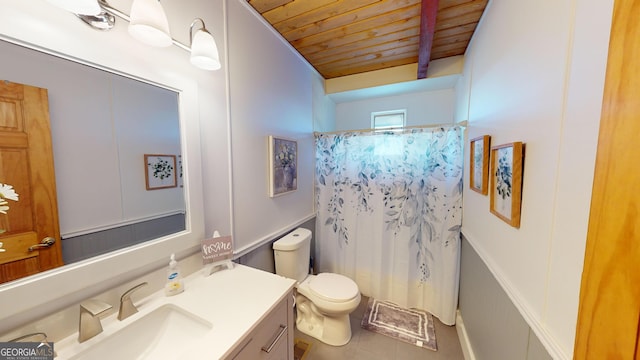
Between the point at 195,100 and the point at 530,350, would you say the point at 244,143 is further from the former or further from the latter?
the point at 530,350

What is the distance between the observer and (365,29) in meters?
1.56

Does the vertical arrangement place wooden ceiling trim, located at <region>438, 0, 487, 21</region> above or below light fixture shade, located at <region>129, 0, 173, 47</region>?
above

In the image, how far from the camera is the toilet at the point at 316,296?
5.05 ft

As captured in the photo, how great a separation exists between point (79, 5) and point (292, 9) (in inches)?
43.6

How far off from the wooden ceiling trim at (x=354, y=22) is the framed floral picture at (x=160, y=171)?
4.34 feet

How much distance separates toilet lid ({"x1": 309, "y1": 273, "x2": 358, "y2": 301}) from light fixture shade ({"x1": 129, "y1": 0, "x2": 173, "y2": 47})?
1683 millimetres

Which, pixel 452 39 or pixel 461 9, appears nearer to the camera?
pixel 461 9

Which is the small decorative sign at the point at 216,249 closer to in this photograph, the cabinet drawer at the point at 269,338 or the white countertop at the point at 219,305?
the white countertop at the point at 219,305

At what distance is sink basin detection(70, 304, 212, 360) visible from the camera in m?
0.71

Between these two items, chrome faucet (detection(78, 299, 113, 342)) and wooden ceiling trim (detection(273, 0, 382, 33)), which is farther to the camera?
wooden ceiling trim (detection(273, 0, 382, 33))

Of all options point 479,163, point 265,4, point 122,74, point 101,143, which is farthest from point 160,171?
point 479,163

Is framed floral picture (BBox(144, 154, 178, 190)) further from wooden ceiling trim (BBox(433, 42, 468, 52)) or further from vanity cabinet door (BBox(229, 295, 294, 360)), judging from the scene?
wooden ceiling trim (BBox(433, 42, 468, 52))

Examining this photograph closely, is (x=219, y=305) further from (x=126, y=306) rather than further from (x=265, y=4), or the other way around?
(x=265, y=4)

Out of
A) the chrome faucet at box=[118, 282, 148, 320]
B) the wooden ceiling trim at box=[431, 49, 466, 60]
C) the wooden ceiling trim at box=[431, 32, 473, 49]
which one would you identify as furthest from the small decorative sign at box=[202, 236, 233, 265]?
the wooden ceiling trim at box=[431, 49, 466, 60]
